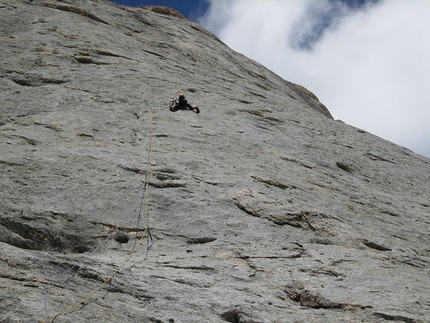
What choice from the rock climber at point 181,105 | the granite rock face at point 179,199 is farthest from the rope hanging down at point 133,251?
the rock climber at point 181,105

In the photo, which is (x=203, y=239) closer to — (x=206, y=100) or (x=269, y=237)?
(x=269, y=237)

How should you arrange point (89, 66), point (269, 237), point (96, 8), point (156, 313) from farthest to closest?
point (96, 8), point (89, 66), point (269, 237), point (156, 313)

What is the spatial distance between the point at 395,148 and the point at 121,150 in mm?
8397

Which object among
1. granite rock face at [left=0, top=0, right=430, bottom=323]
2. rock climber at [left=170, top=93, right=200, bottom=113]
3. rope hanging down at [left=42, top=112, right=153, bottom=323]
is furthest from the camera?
rock climber at [left=170, top=93, right=200, bottom=113]

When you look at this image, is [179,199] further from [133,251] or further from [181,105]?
[181,105]

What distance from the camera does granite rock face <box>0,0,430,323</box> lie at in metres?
5.61

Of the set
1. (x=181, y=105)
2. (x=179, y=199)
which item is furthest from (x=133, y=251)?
(x=181, y=105)

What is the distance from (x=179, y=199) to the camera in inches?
319

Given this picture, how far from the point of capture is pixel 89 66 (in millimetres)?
13094

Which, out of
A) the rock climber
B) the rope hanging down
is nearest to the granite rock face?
the rope hanging down

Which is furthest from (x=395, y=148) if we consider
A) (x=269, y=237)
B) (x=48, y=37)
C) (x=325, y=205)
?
(x=48, y=37)

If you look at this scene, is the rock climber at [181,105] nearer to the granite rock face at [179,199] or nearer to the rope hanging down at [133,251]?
the granite rock face at [179,199]

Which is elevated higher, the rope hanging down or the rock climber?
the rock climber

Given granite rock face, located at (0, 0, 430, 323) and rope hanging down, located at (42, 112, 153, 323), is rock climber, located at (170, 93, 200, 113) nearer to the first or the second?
granite rock face, located at (0, 0, 430, 323)
